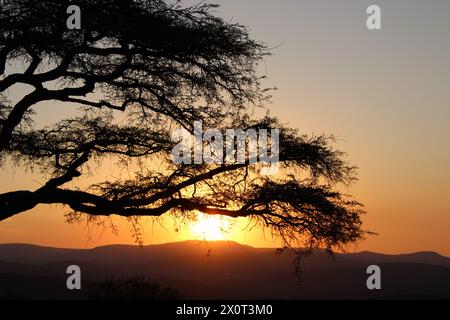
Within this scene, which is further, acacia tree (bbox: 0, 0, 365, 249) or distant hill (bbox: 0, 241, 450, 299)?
distant hill (bbox: 0, 241, 450, 299)

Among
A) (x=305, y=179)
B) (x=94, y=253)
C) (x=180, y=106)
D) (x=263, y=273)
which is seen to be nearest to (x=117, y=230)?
(x=180, y=106)

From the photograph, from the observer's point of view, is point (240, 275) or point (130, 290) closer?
point (130, 290)

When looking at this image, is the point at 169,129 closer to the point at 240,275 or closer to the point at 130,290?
the point at 130,290

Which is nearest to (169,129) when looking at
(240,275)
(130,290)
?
(130,290)

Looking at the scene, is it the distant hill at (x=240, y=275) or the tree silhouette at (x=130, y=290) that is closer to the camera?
the tree silhouette at (x=130, y=290)

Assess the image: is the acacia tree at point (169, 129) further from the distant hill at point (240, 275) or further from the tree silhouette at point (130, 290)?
the distant hill at point (240, 275)

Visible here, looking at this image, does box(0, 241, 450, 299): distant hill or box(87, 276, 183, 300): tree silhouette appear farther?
box(0, 241, 450, 299): distant hill

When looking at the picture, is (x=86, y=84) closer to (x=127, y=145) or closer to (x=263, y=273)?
(x=127, y=145)

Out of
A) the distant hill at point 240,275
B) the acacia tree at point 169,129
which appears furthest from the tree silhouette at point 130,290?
the distant hill at point 240,275

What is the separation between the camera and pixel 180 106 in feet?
49.9

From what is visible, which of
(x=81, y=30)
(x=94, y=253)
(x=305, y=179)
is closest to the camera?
(x=81, y=30)

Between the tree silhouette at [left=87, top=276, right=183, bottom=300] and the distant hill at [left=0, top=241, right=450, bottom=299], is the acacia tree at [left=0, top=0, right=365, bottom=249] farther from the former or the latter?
the distant hill at [left=0, top=241, right=450, bottom=299]

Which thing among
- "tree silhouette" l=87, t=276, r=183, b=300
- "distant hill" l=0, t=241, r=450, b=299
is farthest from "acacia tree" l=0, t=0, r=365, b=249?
"distant hill" l=0, t=241, r=450, b=299
